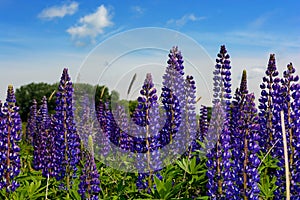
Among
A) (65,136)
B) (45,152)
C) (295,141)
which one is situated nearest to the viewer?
(295,141)

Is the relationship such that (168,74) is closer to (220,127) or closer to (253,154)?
(220,127)

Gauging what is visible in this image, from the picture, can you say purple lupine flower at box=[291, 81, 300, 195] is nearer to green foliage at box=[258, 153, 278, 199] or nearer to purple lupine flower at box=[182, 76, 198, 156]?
green foliage at box=[258, 153, 278, 199]

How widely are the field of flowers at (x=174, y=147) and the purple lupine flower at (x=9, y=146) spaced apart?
12 mm

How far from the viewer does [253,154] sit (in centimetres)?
433

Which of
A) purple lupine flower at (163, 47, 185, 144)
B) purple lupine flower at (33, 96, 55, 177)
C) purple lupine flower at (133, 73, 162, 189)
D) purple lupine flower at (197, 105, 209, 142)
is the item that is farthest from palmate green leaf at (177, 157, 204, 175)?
purple lupine flower at (33, 96, 55, 177)

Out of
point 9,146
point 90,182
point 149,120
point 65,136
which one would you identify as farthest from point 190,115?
point 9,146

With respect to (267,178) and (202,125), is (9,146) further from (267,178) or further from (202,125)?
(267,178)

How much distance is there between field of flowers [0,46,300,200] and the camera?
4.51 metres

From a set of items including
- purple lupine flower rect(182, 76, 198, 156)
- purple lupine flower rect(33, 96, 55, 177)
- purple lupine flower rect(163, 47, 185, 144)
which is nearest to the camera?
purple lupine flower rect(163, 47, 185, 144)

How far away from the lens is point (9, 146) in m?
5.70

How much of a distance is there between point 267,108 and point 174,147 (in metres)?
1.51

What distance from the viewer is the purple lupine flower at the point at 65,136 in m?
6.33

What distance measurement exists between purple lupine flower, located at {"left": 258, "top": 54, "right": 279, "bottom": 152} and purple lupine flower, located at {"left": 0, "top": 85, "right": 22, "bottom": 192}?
3.14 m

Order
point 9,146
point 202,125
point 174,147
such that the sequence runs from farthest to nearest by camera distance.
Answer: point 202,125
point 174,147
point 9,146
